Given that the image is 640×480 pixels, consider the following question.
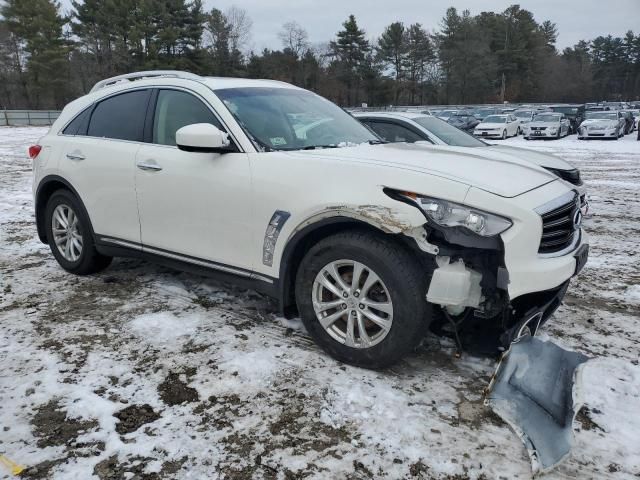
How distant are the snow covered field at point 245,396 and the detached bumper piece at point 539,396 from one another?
0.07 m

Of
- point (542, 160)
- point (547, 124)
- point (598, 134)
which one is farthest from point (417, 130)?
point (598, 134)

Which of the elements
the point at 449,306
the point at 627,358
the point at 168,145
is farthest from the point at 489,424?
the point at 168,145

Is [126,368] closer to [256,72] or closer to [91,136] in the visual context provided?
[91,136]

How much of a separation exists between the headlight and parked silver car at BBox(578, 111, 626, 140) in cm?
2600

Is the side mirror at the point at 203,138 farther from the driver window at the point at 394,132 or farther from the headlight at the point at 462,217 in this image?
the driver window at the point at 394,132

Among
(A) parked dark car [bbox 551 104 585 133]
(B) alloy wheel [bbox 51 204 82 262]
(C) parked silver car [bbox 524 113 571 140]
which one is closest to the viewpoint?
(B) alloy wheel [bbox 51 204 82 262]

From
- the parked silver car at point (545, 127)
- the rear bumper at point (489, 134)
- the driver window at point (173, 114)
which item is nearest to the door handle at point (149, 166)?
the driver window at point (173, 114)

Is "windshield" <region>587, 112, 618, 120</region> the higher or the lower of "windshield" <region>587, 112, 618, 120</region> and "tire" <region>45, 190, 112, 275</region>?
the higher

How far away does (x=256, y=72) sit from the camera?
6519 centimetres

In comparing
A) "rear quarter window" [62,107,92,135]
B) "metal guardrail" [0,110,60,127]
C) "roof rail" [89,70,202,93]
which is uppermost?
"metal guardrail" [0,110,60,127]

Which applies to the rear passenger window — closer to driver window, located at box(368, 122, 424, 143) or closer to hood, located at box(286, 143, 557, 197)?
hood, located at box(286, 143, 557, 197)

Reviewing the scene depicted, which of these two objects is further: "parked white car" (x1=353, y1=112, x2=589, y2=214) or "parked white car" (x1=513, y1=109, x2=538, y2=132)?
"parked white car" (x1=513, y1=109, x2=538, y2=132)

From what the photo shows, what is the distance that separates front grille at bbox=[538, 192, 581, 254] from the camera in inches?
110

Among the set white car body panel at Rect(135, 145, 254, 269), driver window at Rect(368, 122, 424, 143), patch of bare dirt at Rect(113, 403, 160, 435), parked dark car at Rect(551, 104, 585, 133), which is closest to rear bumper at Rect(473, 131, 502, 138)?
parked dark car at Rect(551, 104, 585, 133)
